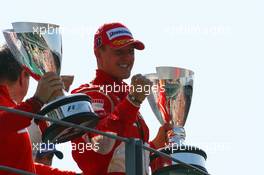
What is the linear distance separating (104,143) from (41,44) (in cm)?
73

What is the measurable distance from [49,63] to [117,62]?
93 centimetres

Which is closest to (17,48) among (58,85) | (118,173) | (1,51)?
(1,51)

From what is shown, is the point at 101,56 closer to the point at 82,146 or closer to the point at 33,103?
the point at 82,146

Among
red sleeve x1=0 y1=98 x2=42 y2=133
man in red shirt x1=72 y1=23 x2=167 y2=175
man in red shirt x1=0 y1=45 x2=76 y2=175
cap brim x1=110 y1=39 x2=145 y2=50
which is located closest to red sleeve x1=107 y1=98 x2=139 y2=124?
man in red shirt x1=72 y1=23 x2=167 y2=175

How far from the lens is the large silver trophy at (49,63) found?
18.2ft

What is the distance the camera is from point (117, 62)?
6797 mm

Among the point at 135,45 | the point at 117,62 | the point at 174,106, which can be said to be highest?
the point at 135,45

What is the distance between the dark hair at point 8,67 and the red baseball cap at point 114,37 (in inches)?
45.4

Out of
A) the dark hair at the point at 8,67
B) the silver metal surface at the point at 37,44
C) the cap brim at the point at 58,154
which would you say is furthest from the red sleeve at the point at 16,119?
the cap brim at the point at 58,154

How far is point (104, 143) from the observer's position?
6293mm

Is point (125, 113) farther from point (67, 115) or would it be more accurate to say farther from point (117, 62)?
point (67, 115)

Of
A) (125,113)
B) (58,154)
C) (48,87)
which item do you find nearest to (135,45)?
(125,113)

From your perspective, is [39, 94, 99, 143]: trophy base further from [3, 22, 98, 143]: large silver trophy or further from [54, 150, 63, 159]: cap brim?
[54, 150, 63, 159]: cap brim

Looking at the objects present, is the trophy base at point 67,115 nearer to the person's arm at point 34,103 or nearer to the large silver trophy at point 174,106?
the person's arm at point 34,103
